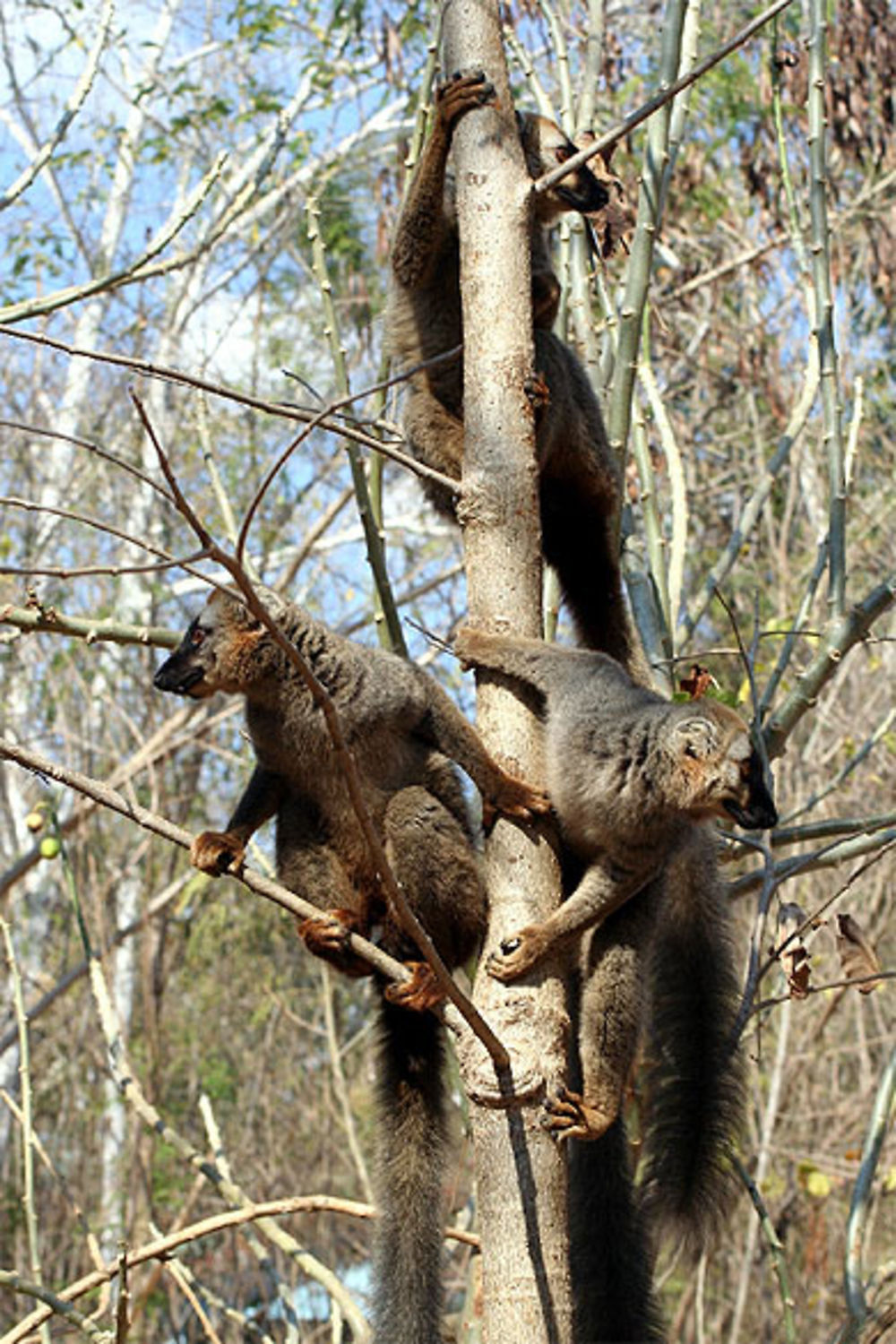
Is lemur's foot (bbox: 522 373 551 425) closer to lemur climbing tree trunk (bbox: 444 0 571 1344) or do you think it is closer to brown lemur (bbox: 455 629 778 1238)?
lemur climbing tree trunk (bbox: 444 0 571 1344)

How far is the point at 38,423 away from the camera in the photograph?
12477mm

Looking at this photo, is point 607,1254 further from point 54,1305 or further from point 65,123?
point 65,123

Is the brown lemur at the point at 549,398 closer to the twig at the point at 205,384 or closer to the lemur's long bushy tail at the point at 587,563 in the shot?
the lemur's long bushy tail at the point at 587,563

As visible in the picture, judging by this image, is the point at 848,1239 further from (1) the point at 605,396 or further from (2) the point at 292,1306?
(1) the point at 605,396

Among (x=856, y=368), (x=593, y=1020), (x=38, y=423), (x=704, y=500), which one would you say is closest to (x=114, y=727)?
(x=38, y=423)

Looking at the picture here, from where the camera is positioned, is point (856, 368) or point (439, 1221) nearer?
point (439, 1221)

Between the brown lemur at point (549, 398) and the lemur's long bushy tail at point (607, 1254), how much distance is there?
1324mm

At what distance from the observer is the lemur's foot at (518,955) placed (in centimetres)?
271

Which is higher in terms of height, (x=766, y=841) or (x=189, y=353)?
(x=189, y=353)

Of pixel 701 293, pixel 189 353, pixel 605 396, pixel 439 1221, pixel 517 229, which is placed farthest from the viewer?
pixel 189 353

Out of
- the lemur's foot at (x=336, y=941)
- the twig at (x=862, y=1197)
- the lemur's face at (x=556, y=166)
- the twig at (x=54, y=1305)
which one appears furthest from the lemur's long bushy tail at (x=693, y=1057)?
the lemur's face at (x=556, y=166)

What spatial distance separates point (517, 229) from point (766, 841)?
1388 millimetres

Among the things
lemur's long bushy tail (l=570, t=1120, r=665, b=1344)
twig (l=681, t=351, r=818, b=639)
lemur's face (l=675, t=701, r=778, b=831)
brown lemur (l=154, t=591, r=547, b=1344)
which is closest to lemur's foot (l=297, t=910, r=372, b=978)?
brown lemur (l=154, t=591, r=547, b=1344)

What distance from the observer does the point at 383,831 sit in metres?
3.46
